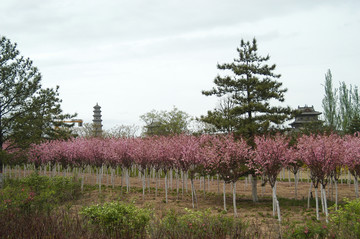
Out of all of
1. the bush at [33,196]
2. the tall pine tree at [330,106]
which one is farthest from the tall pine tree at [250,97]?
the tall pine tree at [330,106]

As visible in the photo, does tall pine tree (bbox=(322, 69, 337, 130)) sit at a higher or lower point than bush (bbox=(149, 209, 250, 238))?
higher

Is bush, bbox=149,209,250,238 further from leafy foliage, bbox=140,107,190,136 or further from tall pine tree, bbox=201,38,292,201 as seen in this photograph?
leafy foliage, bbox=140,107,190,136

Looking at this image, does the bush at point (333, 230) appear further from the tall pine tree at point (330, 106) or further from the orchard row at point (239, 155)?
the tall pine tree at point (330, 106)

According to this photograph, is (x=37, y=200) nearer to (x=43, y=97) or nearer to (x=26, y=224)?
(x=26, y=224)

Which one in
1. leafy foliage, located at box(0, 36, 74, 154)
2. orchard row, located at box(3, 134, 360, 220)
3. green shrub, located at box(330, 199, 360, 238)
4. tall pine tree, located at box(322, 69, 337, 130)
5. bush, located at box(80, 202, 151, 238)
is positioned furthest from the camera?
tall pine tree, located at box(322, 69, 337, 130)

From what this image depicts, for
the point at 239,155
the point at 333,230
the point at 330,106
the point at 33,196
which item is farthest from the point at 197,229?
the point at 330,106

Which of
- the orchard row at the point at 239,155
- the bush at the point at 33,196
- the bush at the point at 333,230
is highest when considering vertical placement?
the orchard row at the point at 239,155


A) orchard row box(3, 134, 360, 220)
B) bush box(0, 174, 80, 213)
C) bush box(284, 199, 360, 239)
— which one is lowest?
bush box(284, 199, 360, 239)

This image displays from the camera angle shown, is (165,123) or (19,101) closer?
(19,101)

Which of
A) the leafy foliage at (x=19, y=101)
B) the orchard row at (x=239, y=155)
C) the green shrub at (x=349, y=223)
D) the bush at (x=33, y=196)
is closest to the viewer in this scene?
the green shrub at (x=349, y=223)

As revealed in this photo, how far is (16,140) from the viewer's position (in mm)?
25781

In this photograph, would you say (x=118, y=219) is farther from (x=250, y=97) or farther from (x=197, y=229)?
(x=250, y=97)

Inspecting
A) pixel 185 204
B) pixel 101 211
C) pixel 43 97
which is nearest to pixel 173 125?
pixel 43 97

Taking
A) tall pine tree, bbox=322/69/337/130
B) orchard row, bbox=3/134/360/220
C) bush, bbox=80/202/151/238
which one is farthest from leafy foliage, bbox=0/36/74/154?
tall pine tree, bbox=322/69/337/130
